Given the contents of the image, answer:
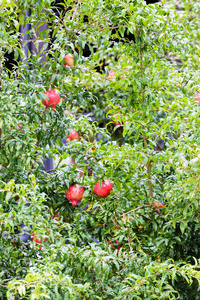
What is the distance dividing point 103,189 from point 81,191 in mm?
195

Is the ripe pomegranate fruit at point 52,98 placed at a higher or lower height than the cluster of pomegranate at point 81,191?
higher

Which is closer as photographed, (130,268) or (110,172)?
(130,268)

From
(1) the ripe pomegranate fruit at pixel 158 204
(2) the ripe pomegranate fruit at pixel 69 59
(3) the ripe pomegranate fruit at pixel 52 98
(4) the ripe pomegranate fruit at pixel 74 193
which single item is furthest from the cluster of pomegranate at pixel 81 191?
(2) the ripe pomegranate fruit at pixel 69 59

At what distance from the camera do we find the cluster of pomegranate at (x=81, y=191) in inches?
85.3

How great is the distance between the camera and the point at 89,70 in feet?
7.67

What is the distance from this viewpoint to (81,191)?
7.53ft

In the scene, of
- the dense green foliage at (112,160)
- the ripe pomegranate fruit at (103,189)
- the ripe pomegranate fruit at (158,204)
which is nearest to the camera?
the dense green foliage at (112,160)

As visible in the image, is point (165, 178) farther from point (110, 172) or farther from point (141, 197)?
point (110, 172)

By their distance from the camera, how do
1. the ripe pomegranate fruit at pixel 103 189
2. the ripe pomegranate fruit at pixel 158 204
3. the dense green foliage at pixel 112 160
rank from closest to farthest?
the dense green foliage at pixel 112 160, the ripe pomegranate fruit at pixel 103 189, the ripe pomegranate fruit at pixel 158 204

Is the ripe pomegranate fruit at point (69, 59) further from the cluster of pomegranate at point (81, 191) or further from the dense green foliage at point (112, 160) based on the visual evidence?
the cluster of pomegranate at point (81, 191)

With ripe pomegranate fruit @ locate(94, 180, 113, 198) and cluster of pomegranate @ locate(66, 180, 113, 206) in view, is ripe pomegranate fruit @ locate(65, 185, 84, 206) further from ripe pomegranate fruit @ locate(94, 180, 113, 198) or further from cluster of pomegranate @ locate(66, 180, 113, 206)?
ripe pomegranate fruit @ locate(94, 180, 113, 198)

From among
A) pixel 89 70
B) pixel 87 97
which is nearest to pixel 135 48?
pixel 89 70

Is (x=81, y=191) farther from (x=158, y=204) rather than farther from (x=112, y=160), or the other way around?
(x=158, y=204)

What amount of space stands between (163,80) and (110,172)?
0.62 metres
